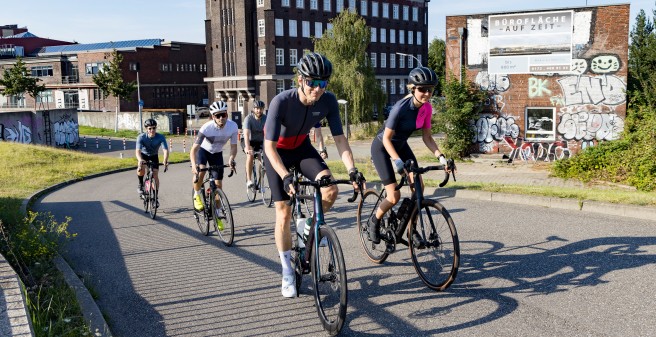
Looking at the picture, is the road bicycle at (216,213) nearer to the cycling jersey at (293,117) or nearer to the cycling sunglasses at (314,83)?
the cycling jersey at (293,117)

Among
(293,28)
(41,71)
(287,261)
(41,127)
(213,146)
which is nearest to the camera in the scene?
(287,261)

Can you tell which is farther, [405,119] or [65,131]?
[65,131]

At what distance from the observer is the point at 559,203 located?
33.3ft

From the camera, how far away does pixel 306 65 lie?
5.25m

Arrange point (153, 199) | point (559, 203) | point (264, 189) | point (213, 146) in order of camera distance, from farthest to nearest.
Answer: point (264, 189) < point (153, 199) < point (559, 203) < point (213, 146)

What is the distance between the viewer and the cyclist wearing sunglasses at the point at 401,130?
20.4 ft

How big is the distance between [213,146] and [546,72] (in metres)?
17.7

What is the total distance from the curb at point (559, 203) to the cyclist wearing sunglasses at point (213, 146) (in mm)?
4607

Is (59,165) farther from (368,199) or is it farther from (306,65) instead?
(306,65)

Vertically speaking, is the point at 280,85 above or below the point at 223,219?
above

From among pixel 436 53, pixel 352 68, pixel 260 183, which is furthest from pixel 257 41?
pixel 260 183

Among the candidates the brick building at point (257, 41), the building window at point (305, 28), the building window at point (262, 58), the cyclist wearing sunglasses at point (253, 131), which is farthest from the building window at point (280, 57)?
the cyclist wearing sunglasses at point (253, 131)

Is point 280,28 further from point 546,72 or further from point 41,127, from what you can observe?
point 546,72

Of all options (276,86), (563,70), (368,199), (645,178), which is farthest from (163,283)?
(276,86)
